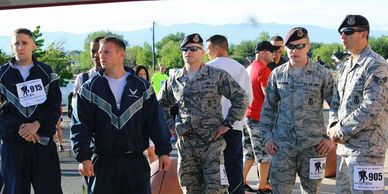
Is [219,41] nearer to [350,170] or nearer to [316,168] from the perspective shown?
[316,168]

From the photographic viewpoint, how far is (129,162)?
494cm

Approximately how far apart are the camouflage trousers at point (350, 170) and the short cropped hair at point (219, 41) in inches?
99.3

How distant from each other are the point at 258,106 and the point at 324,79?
2206 millimetres

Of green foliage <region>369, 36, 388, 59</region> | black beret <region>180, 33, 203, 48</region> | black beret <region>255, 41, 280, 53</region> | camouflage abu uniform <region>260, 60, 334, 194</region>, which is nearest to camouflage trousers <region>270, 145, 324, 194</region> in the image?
camouflage abu uniform <region>260, 60, 334, 194</region>

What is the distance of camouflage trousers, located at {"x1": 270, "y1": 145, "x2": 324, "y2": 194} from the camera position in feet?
17.7

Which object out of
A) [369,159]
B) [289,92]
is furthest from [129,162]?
[369,159]

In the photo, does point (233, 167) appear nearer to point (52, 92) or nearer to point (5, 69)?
point (52, 92)

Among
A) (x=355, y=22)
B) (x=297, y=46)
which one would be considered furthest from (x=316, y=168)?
(x=355, y=22)

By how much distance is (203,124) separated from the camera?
19.3 ft

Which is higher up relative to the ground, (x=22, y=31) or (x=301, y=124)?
(x=22, y=31)

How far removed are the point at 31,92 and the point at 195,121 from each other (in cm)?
167

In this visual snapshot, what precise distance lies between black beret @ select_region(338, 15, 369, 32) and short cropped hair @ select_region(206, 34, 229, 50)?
2.27m

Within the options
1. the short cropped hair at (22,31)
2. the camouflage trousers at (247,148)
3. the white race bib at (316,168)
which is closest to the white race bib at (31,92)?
the short cropped hair at (22,31)

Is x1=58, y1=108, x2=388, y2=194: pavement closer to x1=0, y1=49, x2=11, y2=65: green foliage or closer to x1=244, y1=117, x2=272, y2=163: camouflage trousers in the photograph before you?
x1=244, y1=117, x2=272, y2=163: camouflage trousers
